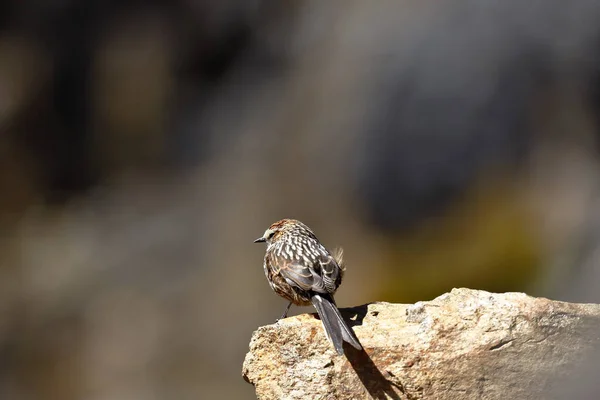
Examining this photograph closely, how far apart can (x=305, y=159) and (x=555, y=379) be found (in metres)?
6.72

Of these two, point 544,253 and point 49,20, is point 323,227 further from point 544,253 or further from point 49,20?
point 49,20

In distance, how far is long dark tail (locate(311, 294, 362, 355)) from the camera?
5016 mm

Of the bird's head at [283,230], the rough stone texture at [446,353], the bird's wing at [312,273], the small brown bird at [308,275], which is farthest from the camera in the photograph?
the bird's head at [283,230]

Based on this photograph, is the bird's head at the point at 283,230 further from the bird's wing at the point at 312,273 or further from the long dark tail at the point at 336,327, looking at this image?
the long dark tail at the point at 336,327

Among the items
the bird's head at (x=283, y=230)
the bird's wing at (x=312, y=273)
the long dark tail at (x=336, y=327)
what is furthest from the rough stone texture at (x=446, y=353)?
the bird's head at (x=283, y=230)

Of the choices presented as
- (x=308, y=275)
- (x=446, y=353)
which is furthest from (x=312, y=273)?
(x=446, y=353)

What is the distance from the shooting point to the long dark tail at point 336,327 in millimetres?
5016

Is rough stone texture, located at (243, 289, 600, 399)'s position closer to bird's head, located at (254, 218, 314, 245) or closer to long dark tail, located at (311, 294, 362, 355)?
long dark tail, located at (311, 294, 362, 355)

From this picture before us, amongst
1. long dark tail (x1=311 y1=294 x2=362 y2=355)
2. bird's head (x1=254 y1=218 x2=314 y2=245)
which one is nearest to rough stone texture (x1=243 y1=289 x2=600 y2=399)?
long dark tail (x1=311 y1=294 x2=362 y2=355)

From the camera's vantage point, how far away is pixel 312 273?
227 inches

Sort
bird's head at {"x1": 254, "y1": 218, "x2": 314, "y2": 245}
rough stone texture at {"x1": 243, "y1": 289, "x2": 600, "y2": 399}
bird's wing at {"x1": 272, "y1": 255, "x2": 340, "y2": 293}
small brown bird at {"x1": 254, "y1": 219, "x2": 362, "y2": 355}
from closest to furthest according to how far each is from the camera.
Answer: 1. rough stone texture at {"x1": 243, "y1": 289, "x2": 600, "y2": 399}
2. small brown bird at {"x1": 254, "y1": 219, "x2": 362, "y2": 355}
3. bird's wing at {"x1": 272, "y1": 255, "x2": 340, "y2": 293}
4. bird's head at {"x1": 254, "y1": 218, "x2": 314, "y2": 245}

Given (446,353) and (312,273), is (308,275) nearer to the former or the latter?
(312,273)

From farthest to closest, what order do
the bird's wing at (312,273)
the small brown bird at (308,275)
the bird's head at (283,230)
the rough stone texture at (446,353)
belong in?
the bird's head at (283,230) < the bird's wing at (312,273) < the small brown bird at (308,275) < the rough stone texture at (446,353)

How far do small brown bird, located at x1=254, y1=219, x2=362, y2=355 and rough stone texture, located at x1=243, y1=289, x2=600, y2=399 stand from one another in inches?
5.4
